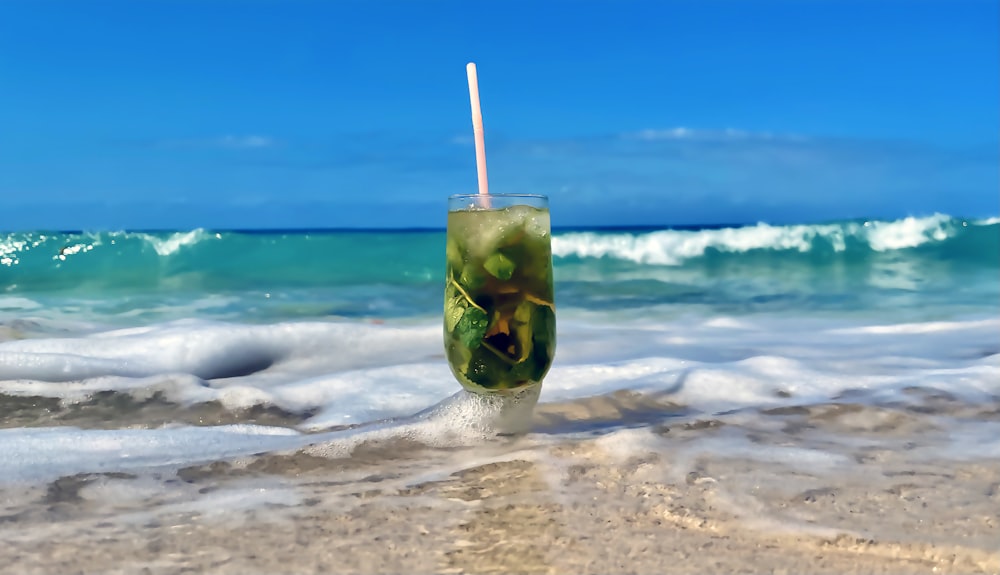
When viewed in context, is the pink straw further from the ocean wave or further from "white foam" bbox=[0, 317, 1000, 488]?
the ocean wave

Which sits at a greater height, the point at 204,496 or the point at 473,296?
the point at 473,296

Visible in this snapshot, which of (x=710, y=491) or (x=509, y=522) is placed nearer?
(x=509, y=522)

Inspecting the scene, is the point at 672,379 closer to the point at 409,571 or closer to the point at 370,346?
the point at 370,346

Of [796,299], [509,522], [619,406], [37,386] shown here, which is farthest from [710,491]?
[796,299]

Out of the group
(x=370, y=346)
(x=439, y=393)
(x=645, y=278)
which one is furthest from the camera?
(x=645, y=278)

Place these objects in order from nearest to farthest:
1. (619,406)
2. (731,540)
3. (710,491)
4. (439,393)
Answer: (731,540) < (710,491) < (619,406) < (439,393)
